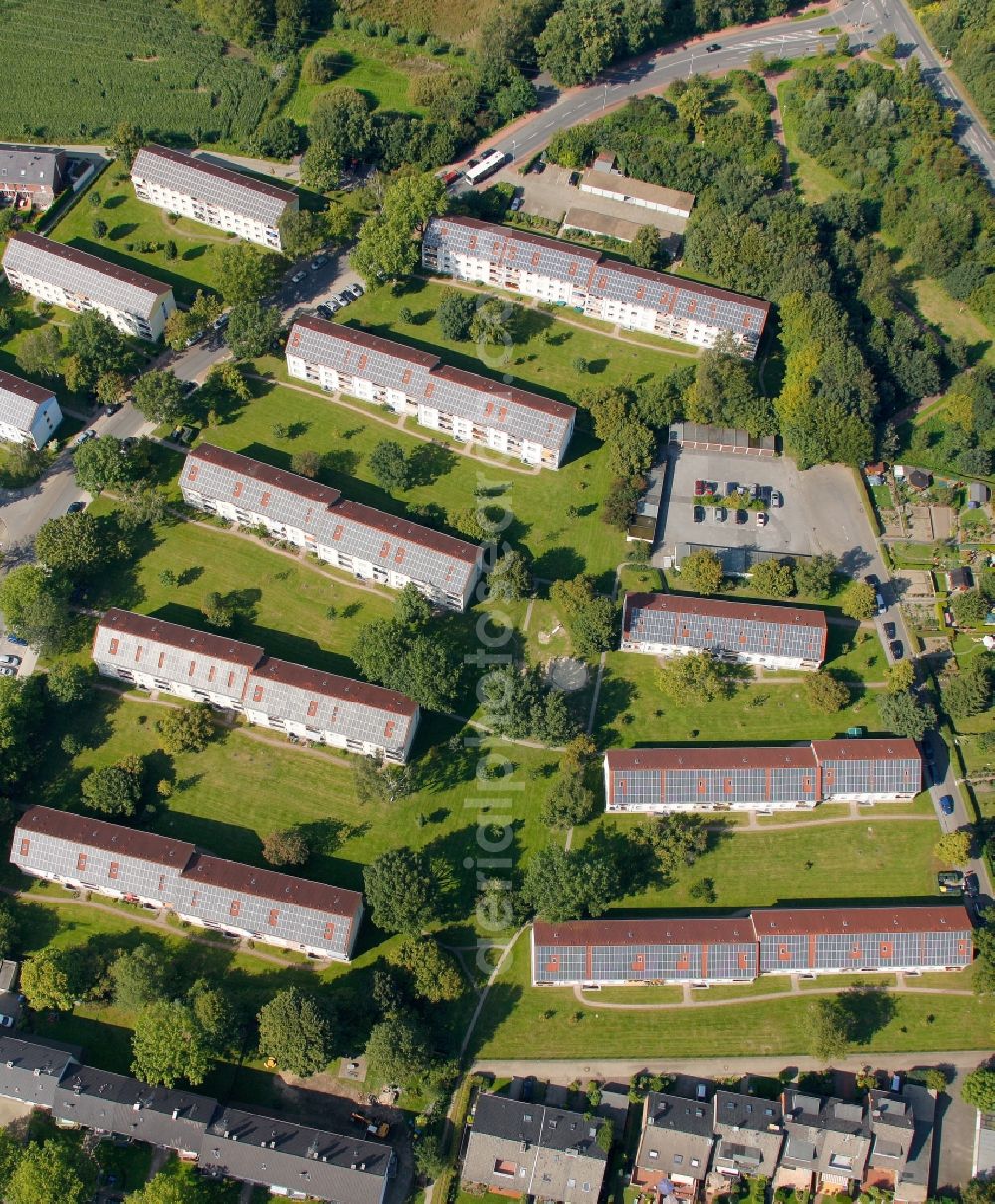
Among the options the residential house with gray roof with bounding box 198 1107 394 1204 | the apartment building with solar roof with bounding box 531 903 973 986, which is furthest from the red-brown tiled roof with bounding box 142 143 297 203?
the residential house with gray roof with bounding box 198 1107 394 1204

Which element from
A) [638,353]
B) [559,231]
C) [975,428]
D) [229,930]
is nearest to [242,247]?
[559,231]

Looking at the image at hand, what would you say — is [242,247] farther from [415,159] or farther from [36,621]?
[36,621]

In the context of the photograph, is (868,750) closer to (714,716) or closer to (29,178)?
(714,716)

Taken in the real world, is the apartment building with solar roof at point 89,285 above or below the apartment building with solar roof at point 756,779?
above

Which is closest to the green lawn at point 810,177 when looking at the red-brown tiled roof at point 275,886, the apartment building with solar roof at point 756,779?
the apartment building with solar roof at point 756,779

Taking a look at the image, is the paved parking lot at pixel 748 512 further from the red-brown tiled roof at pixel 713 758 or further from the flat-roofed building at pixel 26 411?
the flat-roofed building at pixel 26 411

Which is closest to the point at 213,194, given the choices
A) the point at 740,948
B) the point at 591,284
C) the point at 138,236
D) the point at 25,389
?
the point at 138,236
